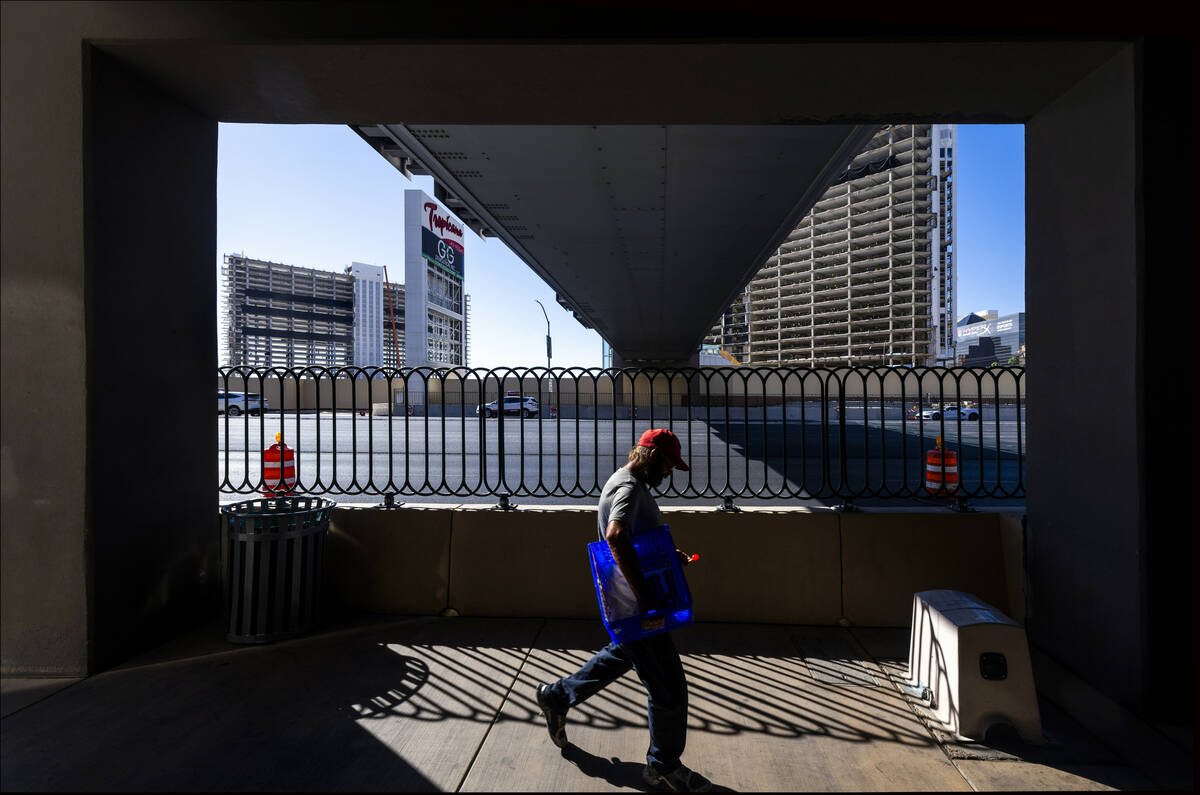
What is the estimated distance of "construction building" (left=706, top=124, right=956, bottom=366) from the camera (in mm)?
154750

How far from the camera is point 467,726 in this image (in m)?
3.92

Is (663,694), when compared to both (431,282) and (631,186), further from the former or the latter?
(431,282)

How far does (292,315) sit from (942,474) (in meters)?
142

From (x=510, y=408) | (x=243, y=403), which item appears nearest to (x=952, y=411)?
(x=510, y=408)

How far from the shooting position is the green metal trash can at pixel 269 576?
16.8 feet

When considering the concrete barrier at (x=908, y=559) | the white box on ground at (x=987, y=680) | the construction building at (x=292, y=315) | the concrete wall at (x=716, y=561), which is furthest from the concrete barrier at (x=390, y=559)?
the construction building at (x=292, y=315)

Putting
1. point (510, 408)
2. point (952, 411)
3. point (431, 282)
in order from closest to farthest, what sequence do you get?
point (510, 408) < point (952, 411) < point (431, 282)

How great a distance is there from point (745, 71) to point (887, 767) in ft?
15.1

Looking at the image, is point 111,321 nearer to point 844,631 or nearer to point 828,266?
point 844,631

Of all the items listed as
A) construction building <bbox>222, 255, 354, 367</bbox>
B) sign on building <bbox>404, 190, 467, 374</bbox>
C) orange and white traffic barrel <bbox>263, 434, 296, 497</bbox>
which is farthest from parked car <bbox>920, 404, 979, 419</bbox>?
construction building <bbox>222, 255, 354, 367</bbox>

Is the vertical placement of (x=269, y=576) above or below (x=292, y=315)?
below

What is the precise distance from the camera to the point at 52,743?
366 cm

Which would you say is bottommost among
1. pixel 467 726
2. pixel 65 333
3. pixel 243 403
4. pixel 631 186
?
pixel 467 726

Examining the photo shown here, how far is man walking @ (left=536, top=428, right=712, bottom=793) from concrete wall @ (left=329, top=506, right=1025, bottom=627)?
253cm
